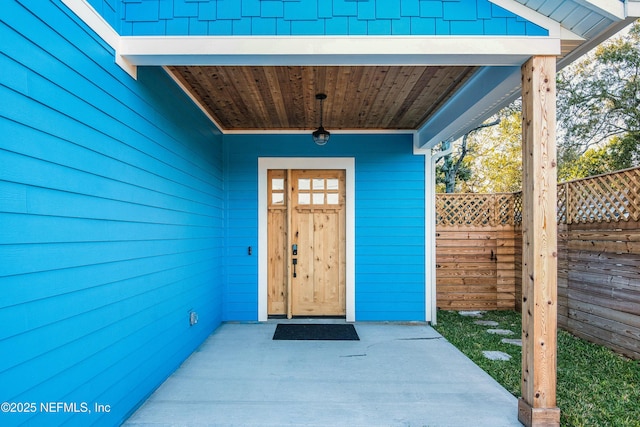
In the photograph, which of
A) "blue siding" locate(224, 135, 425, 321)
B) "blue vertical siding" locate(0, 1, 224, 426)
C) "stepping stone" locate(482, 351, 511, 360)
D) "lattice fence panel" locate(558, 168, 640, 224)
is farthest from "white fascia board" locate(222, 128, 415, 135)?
"stepping stone" locate(482, 351, 511, 360)

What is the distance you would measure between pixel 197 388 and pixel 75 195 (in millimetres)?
1837

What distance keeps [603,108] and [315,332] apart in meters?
9.33

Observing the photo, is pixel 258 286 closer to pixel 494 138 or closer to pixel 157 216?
pixel 157 216

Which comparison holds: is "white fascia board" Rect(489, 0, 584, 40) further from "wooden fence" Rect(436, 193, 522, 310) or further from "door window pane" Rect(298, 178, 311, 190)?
"wooden fence" Rect(436, 193, 522, 310)

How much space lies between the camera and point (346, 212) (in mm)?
5148

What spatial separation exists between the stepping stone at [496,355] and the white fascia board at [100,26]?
4012 millimetres

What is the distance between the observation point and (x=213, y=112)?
173 inches

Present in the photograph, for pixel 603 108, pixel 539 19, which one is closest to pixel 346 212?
pixel 539 19

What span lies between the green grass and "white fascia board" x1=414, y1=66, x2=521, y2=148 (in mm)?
2396

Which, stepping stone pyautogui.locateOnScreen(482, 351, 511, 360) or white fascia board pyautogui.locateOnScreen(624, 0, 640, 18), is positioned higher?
white fascia board pyautogui.locateOnScreen(624, 0, 640, 18)

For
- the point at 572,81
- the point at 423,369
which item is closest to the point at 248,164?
the point at 423,369

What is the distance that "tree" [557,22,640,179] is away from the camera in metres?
8.44

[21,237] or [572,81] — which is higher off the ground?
[572,81]

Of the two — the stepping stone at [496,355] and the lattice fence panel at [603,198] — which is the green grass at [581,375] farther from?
the lattice fence panel at [603,198]
